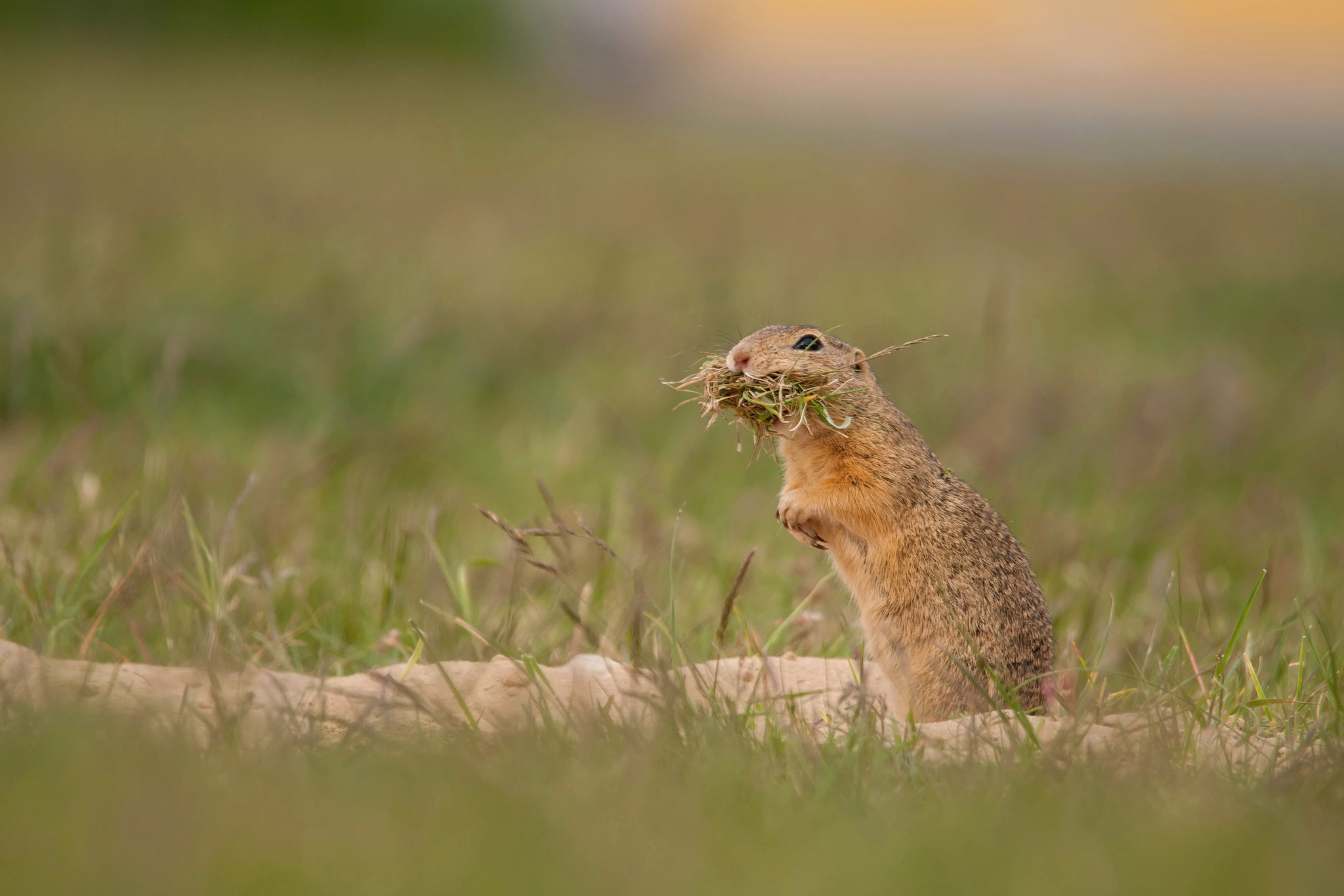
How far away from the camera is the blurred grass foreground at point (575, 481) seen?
1.80 meters

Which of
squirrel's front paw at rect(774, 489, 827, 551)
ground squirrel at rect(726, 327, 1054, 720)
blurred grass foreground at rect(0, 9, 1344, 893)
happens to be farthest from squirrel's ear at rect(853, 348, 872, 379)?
blurred grass foreground at rect(0, 9, 1344, 893)

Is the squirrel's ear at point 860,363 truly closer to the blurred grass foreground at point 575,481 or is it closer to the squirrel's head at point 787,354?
the squirrel's head at point 787,354

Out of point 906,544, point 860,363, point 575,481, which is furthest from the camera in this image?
point 575,481

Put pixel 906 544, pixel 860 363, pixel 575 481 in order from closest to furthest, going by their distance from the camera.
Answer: pixel 906 544 < pixel 860 363 < pixel 575 481

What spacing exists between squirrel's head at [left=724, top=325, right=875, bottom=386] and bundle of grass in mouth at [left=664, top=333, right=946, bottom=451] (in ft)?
0.06

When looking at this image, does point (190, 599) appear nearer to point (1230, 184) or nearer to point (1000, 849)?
point (1000, 849)

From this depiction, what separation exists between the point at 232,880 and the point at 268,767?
1.90 feet

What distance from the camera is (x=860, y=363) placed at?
3.71m

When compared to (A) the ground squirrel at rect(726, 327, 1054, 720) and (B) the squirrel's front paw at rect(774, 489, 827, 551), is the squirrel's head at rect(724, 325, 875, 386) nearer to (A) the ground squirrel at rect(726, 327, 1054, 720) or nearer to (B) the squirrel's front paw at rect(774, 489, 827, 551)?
(A) the ground squirrel at rect(726, 327, 1054, 720)

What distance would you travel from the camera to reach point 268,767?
2.12 m

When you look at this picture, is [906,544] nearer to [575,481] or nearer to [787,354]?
[787,354]

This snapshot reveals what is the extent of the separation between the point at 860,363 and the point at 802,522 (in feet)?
1.90

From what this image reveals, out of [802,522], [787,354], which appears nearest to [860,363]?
[787,354]

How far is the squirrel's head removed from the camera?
3.37 meters
